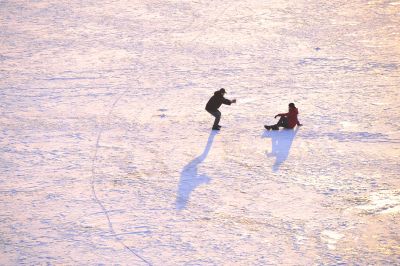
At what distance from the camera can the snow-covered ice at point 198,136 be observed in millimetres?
10609

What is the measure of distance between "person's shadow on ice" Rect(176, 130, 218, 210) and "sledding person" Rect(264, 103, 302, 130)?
1.95 meters

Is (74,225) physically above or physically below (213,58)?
below

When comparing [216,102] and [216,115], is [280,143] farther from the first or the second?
[216,102]

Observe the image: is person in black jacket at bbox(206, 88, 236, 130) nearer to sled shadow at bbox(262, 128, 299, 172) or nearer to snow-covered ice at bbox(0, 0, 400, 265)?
snow-covered ice at bbox(0, 0, 400, 265)

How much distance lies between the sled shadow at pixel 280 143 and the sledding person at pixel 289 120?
5.3 inches

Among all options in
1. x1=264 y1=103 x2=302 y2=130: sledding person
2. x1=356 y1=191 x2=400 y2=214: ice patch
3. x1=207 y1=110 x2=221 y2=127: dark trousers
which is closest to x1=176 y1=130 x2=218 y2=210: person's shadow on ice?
x1=207 y1=110 x2=221 y2=127: dark trousers

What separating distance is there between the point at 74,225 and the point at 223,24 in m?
12.6

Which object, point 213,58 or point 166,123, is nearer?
point 166,123

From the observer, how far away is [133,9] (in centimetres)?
2344

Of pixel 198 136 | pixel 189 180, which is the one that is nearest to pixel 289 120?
pixel 198 136

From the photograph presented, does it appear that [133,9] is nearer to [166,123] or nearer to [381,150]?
[166,123]

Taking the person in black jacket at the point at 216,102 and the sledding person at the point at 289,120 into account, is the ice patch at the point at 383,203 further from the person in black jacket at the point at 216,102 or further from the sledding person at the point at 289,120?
the person in black jacket at the point at 216,102

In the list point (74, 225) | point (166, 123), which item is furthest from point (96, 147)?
point (74, 225)

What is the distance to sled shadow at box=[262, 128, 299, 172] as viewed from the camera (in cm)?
1330
